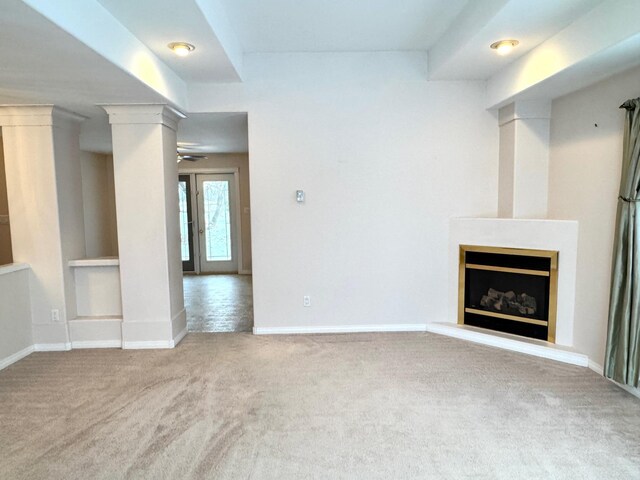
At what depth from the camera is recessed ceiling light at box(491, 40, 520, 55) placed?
2.98 m

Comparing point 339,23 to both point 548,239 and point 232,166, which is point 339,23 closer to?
point 548,239

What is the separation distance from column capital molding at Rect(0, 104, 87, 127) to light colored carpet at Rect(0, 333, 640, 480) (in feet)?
6.87

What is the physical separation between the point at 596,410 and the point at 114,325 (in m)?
3.99

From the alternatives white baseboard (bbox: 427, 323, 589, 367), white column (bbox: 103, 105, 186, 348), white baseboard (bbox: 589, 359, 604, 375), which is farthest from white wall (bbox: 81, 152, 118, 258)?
white baseboard (bbox: 589, 359, 604, 375)

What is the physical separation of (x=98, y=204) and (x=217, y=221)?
6.96ft

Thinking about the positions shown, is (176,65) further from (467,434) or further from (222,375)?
(467,434)

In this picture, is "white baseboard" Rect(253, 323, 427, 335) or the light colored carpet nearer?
the light colored carpet

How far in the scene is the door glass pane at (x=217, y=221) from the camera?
7879 mm

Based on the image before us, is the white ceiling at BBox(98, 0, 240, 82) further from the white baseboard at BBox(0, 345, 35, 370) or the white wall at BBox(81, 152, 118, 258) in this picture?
the white wall at BBox(81, 152, 118, 258)

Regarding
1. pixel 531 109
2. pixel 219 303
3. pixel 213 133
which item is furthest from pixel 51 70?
pixel 531 109

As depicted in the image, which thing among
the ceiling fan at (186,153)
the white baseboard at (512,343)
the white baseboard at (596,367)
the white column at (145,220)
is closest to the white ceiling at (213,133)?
the ceiling fan at (186,153)

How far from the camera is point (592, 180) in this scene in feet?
10.5

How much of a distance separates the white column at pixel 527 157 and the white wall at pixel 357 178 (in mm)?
257

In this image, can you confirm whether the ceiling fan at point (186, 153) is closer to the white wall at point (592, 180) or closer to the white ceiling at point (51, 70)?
the white ceiling at point (51, 70)
